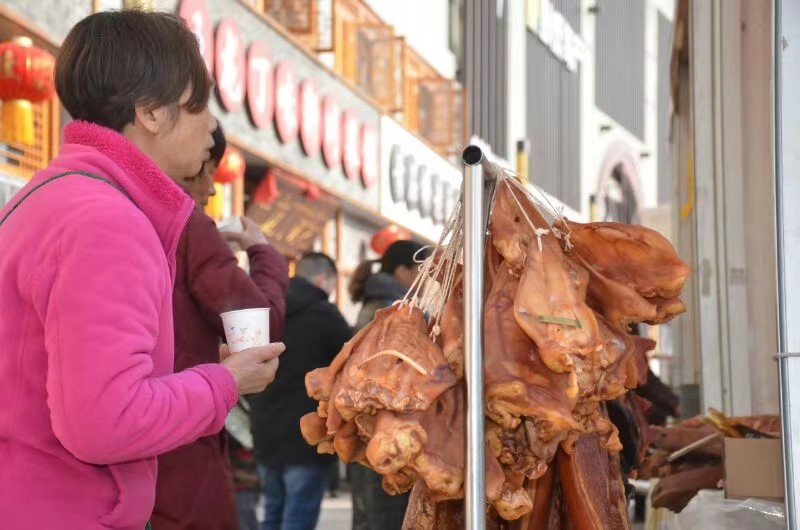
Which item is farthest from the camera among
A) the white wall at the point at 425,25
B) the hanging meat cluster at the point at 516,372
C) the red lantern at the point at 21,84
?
the white wall at the point at 425,25

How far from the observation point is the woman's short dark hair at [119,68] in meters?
1.74

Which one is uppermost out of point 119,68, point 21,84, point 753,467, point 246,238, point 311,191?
point 311,191

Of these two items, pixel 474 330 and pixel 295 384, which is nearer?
pixel 474 330

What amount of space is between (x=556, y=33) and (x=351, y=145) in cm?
1354

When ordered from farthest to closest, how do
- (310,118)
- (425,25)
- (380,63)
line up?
(425,25)
(380,63)
(310,118)

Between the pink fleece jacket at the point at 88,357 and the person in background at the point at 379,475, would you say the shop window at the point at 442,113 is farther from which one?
the pink fleece jacket at the point at 88,357

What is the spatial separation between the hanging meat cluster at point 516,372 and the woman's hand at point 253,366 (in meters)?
0.13

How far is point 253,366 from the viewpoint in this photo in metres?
1.85

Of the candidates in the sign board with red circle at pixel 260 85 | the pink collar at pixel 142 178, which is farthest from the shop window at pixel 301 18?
the pink collar at pixel 142 178

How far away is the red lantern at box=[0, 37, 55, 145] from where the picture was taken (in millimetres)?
5977

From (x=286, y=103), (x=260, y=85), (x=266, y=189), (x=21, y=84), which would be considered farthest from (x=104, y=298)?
(x=286, y=103)

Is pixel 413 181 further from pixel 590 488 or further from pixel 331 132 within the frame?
pixel 590 488

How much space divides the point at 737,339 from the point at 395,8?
13205mm

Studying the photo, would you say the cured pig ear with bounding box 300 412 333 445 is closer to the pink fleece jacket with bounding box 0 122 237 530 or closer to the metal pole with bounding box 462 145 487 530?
the pink fleece jacket with bounding box 0 122 237 530
